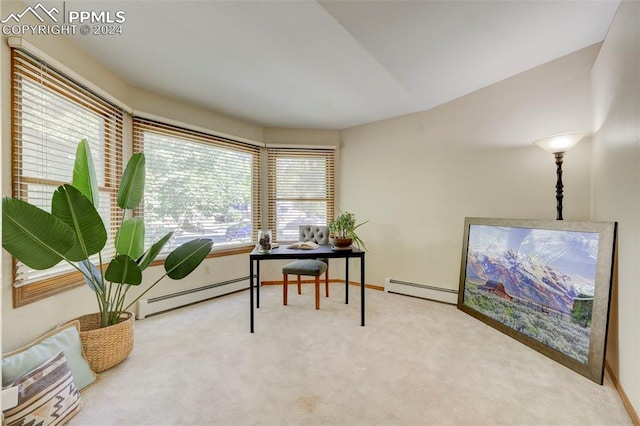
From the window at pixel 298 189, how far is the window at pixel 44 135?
2142mm

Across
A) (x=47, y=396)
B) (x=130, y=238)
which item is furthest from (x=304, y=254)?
(x=47, y=396)

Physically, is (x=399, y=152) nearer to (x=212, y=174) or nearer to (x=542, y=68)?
(x=542, y=68)

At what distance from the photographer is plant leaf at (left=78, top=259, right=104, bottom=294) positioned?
2171 millimetres

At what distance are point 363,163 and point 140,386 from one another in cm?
342

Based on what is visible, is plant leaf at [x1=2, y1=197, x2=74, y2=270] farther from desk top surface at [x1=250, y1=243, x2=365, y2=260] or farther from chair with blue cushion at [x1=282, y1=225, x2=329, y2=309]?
chair with blue cushion at [x1=282, y1=225, x2=329, y2=309]

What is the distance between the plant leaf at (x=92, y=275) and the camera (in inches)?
85.5

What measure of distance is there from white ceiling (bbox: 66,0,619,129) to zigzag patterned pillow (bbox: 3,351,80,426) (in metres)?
2.26

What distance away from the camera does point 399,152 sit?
3.93 metres

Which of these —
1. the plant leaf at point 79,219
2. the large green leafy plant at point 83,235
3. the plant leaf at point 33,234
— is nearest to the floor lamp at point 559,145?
the large green leafy plant at point 83,235

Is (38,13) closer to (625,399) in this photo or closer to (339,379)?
(339,379)

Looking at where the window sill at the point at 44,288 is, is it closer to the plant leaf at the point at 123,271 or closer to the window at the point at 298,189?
the plant leaf at the point at 123,271

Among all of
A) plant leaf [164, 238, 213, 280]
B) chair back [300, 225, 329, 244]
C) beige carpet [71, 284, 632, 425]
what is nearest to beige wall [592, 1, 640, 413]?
beige carpet [71, 284, 632, 425]

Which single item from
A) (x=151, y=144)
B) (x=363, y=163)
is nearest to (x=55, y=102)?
(x=151, y=144)

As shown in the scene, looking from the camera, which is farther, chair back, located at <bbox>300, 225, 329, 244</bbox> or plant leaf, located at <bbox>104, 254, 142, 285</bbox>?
chair back, located at <bbox>300, 225, 329, 244</bbox>
